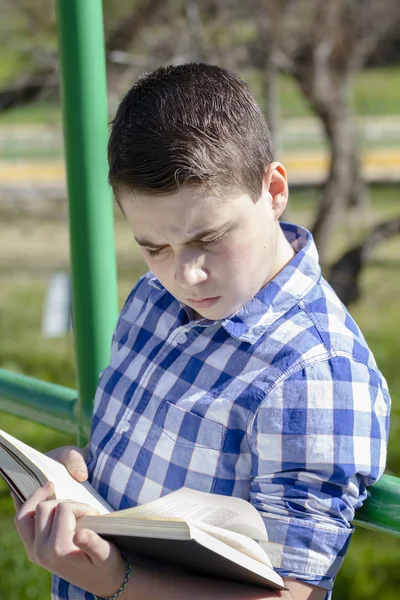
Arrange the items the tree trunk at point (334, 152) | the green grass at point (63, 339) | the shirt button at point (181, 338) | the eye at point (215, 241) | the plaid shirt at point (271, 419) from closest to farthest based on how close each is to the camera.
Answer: the plaid shirt at point (271, 419) → the eye at point (215, 241) → the shirt button at point (181, 338) → the green grass at point (63, 339) → the tree trunk at point (334, 152)

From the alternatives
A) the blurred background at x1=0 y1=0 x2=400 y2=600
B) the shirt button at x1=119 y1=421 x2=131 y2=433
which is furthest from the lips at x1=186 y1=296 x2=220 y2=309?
the blurred background at x1=0 y1=0 x2=400 y2=600

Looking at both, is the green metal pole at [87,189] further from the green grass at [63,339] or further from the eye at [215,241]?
the green grass at [63,339]

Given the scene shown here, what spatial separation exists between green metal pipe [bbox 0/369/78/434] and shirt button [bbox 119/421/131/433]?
41 cm

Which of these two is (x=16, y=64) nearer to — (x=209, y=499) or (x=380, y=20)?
(x=380, y=20)

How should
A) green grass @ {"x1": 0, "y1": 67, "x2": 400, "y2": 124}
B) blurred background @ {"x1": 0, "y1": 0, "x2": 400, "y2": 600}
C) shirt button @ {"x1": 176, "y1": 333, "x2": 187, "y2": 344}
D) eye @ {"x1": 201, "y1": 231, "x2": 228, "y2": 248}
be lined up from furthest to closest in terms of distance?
green grass @ {"x1": 0, "y1": 67, "x2": 400, "y2": 124} < blurred background @ {"x1": 0, "y1": 0, "x2": 400, "y2": 600} < shirt button @ {"x1": 176, "y1": 333, "x2": 187, "y2": 344} < eye @ {"x1": 201, "y1": 231, "x2": 228, "y2": 248}

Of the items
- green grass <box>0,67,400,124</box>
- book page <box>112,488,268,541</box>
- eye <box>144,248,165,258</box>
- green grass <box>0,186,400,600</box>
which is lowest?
green grass <box>0,186,400,600</box>

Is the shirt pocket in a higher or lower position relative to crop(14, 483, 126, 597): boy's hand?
higher

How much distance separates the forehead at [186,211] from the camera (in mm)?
1171

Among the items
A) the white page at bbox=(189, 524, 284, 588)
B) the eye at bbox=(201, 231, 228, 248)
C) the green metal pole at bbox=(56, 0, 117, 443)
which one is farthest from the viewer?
the green metal pole at bbox=(56, 0, 117, 443)

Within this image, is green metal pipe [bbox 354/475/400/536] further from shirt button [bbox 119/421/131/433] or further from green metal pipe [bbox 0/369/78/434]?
green metal pipe [bbox 0/369/78/434]

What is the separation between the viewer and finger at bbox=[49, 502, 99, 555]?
111cm

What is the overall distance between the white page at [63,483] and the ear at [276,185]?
0.51m

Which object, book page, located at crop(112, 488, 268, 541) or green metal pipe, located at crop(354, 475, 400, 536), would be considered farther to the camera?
green metal pipe, located at crop(354, 475, 400, 536)

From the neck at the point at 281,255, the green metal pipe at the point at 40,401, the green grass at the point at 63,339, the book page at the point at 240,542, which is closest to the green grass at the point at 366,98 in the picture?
the green grass at the point at 63,339
